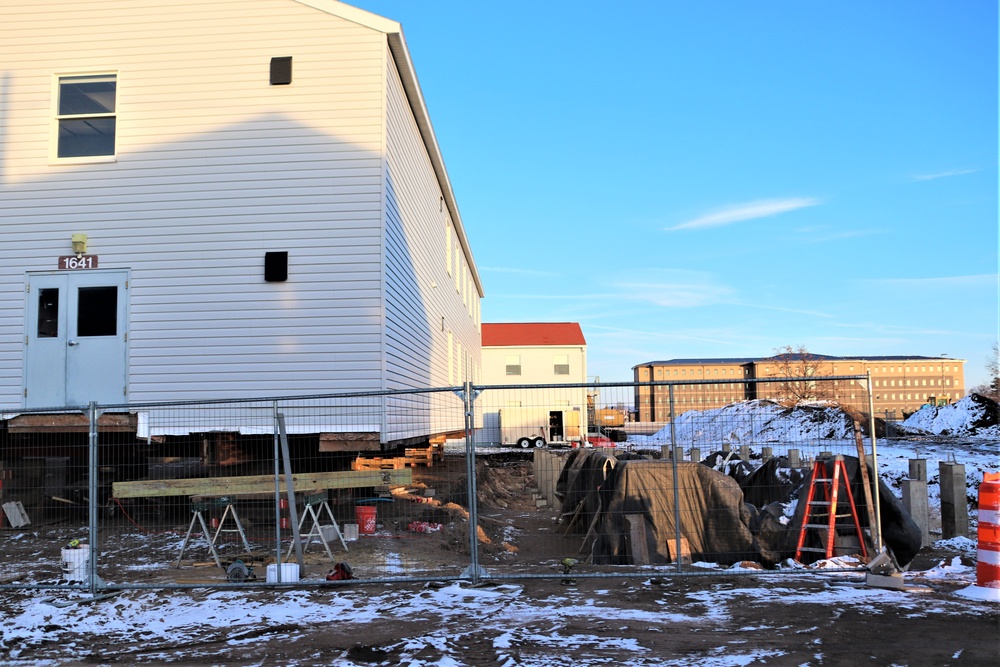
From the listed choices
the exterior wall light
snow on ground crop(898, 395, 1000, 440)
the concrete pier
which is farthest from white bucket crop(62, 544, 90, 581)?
snow on ground crop(898, 395, 1000, 440)

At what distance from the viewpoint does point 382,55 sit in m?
12.8

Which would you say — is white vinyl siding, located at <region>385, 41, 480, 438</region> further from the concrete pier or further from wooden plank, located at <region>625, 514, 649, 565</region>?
the concrete pier

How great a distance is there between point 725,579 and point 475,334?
91.6 ft

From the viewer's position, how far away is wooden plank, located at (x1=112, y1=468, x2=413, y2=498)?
918cm

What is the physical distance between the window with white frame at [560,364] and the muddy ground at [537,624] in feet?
132

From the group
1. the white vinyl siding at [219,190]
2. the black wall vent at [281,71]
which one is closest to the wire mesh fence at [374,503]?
the white vinyl siding at [219,190]

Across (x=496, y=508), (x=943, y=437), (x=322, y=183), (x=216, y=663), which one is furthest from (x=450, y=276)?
(x=216, y=663)

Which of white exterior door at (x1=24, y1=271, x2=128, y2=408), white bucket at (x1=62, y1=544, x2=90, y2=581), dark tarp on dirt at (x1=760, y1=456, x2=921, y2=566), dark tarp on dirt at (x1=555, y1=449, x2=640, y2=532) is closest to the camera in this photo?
white bucket at (x1=62, y1=544, x2=90, y2=581)

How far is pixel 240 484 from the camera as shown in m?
9.40

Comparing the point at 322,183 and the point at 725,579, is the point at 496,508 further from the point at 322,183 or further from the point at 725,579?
the point at 725,579

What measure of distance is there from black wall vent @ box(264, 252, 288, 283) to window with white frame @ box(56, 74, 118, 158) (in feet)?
10.7

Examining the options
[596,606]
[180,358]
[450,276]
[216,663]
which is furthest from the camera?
A: [450,276]

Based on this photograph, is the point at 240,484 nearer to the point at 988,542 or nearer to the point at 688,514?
the point at 688,514

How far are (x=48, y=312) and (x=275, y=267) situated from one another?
387 cm
